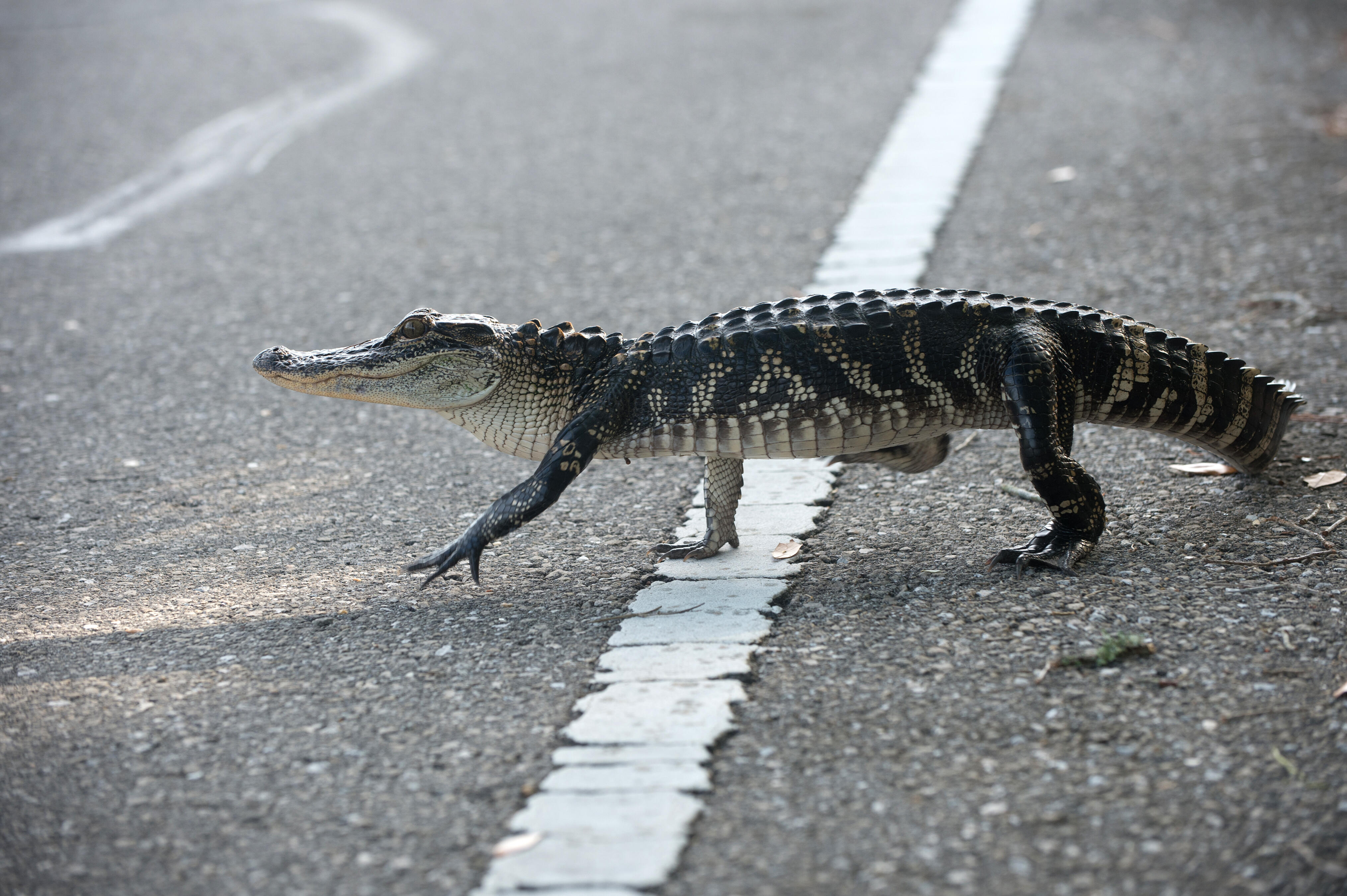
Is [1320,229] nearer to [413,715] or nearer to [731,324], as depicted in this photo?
[731,324]

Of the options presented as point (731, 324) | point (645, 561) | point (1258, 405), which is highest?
point (731, 324)

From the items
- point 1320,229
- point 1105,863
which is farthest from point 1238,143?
point 1105,863

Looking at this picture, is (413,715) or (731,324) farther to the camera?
(731,324)

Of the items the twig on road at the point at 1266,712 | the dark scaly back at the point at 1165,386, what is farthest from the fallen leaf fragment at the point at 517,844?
the dark scaly back at the point at 1165,386

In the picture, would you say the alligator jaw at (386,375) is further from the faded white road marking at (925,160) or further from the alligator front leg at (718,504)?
the faded white road marking at (925,160)

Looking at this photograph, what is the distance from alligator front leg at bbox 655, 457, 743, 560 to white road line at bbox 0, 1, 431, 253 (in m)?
6.08

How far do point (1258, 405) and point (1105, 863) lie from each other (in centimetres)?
230

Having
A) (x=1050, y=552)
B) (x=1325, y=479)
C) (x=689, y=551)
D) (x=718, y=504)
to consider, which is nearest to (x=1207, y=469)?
(x=1325, y=479)

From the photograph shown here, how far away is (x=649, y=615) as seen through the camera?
379cm

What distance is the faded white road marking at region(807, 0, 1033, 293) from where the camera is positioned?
23.0 feet

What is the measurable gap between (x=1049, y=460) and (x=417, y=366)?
2111 mm

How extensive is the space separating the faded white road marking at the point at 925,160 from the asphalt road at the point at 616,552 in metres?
0.21

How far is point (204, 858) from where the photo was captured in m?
2.72

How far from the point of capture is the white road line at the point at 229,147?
340 inches
